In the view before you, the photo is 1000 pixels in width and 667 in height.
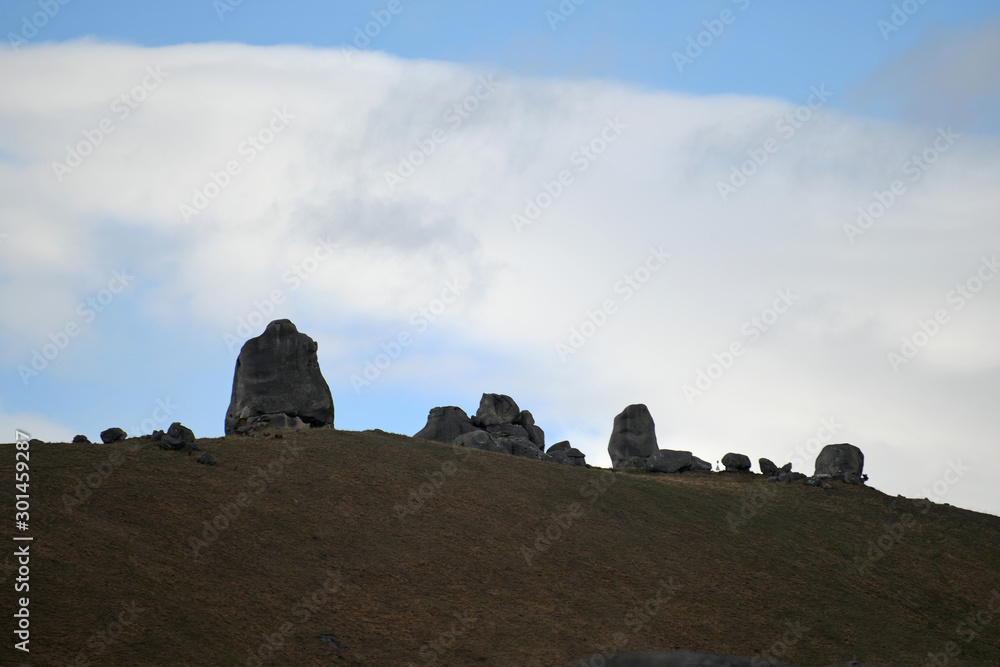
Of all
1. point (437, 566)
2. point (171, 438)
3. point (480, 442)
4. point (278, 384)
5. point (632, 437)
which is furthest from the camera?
point (632, 437)

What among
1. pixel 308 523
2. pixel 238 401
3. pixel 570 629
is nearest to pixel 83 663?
pixel 308 523

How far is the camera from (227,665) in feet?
69.4

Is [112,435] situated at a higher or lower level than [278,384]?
lower

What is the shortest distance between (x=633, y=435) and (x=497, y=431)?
11.4 meters

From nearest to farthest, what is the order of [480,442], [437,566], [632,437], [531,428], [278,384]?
[437,566], [278,384], [480,442], [531,428], [632,437]

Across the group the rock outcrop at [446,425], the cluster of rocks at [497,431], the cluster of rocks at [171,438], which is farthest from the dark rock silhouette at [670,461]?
the cluster of rocks at [171,438]

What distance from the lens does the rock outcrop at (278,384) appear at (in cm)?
4384

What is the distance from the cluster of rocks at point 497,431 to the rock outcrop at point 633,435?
14.7 ft

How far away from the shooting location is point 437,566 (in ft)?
98.2

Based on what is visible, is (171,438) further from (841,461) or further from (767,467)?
(841,461)

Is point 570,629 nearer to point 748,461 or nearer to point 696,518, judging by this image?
point 696,518

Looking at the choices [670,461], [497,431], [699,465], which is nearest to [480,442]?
[497,431]

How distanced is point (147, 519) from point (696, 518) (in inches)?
928

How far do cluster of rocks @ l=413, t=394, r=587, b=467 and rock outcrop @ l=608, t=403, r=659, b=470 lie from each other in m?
4.48
